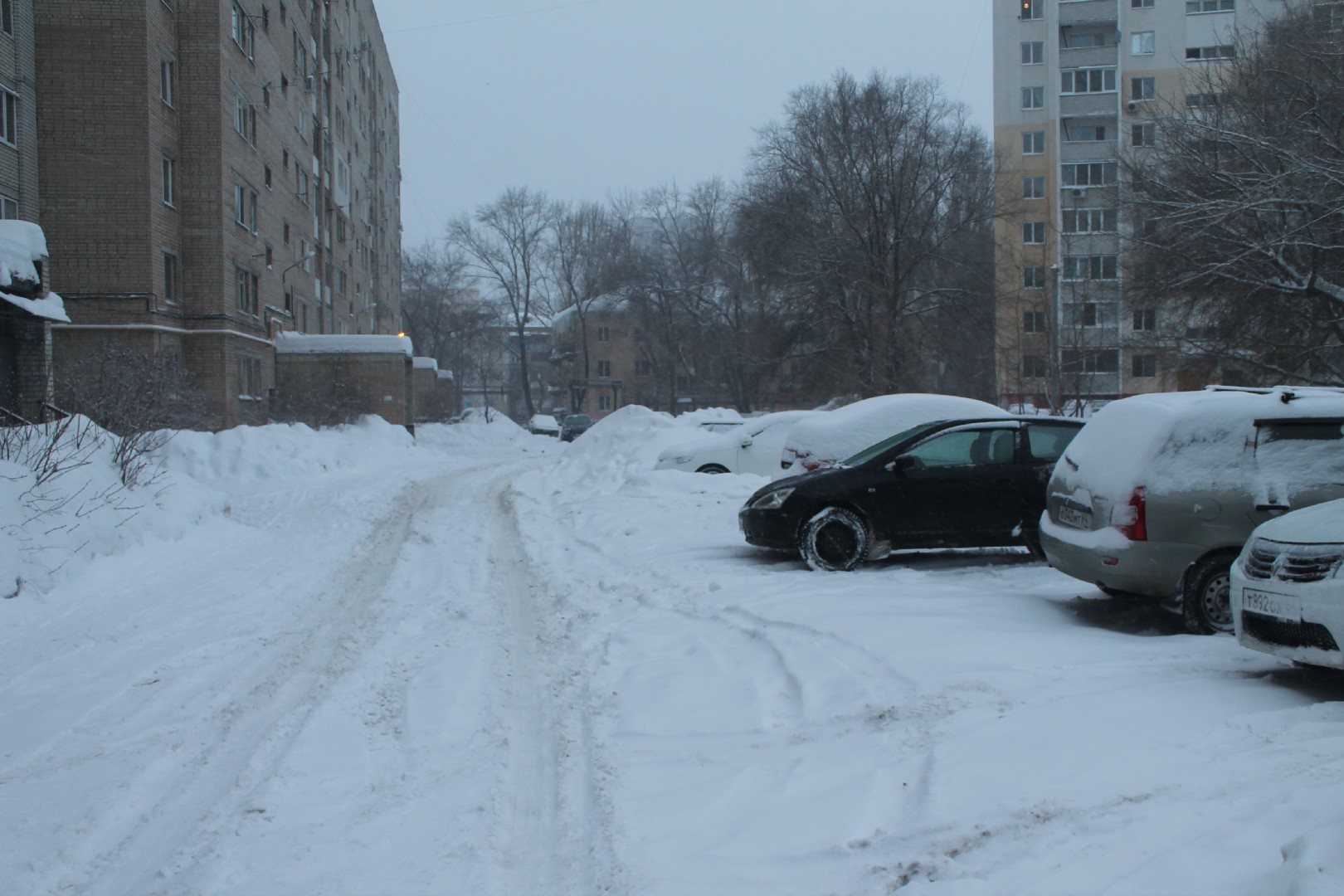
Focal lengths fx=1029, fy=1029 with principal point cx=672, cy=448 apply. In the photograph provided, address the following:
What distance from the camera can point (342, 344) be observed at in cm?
3894

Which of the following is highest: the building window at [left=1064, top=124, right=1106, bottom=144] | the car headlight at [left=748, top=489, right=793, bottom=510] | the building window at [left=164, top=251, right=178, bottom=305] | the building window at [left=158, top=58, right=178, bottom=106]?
the building window at [left=1064, top=124, right=1106, bottom=144]

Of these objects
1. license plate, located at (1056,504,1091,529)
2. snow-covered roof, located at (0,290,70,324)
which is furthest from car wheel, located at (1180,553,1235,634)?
snow-covered roof, located at (0,290,70,324)

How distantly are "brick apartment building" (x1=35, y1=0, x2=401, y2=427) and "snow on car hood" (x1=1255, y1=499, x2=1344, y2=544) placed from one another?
23.8 metres

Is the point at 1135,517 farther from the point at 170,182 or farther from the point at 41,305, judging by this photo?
the point at 170,182

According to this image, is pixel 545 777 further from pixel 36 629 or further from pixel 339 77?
pixel 339 77

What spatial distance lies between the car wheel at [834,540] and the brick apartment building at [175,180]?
63.3ft

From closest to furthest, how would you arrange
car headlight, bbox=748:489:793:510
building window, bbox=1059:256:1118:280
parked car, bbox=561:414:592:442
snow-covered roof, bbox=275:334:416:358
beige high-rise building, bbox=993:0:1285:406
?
car headlight, bbox=748:489:793:510
building window, bbox=1059:256:1118:280
snow-covered roof, bbox=275:334:416:358
parked car, bbox=561:414:592:442
beige high-rise building, bbox=993:0:1285:406

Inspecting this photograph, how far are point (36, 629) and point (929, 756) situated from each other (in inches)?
264

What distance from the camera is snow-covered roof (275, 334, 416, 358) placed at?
38.2m

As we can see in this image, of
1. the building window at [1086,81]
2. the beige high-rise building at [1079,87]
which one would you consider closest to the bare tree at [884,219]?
the beige high-rise building at [1079,87]

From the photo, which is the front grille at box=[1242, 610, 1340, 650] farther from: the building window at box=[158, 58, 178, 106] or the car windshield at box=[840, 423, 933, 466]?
the building window at box=[158, 58, 178, 106]

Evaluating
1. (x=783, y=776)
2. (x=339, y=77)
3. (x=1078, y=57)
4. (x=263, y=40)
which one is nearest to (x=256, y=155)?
(x=263, y=40)

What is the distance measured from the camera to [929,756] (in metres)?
4.46

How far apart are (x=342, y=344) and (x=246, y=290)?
19.0 feet
